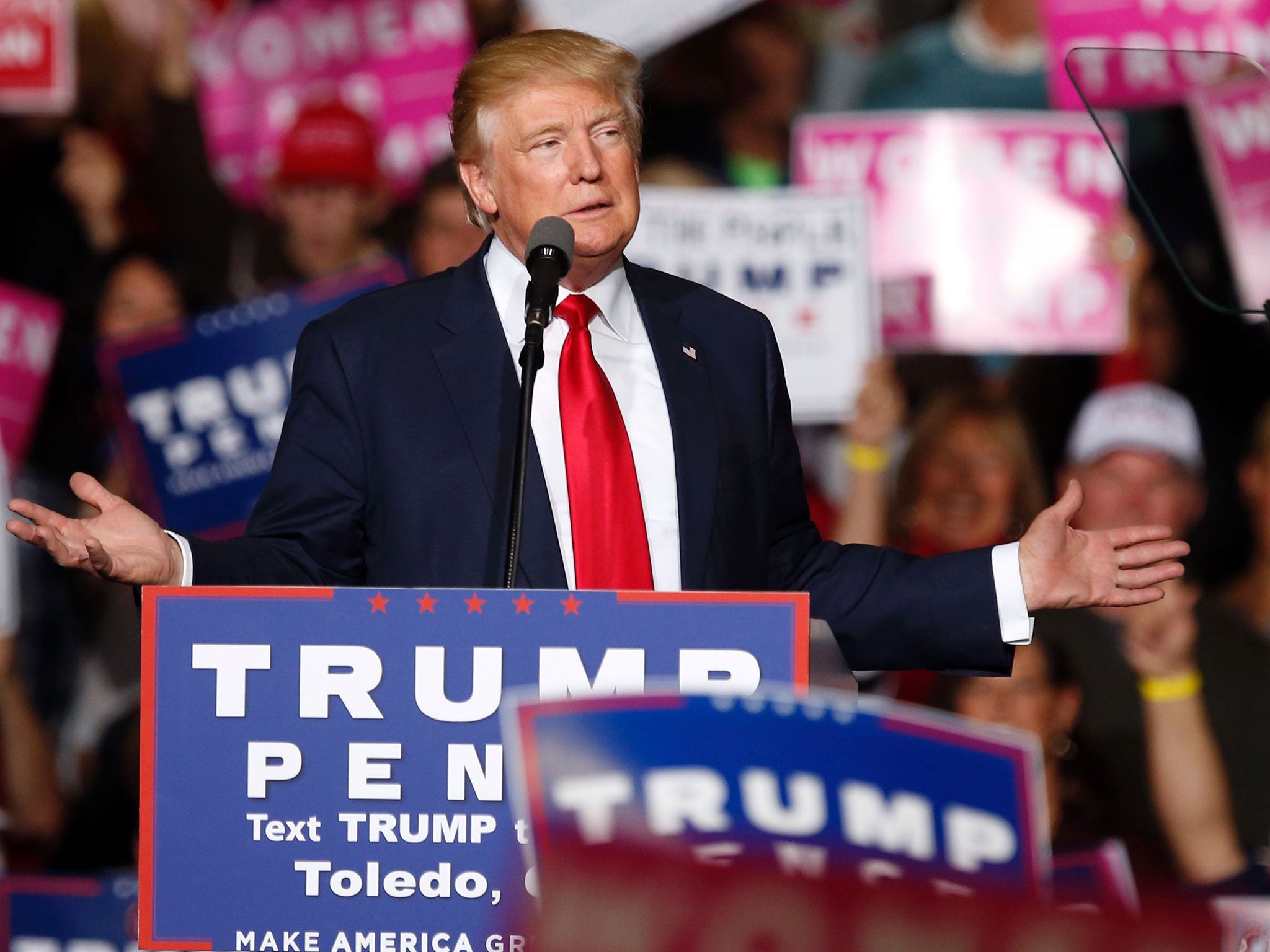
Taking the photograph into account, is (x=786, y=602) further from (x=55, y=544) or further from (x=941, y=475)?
(x=941, y=475)

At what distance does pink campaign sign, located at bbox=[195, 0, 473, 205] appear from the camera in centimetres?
474

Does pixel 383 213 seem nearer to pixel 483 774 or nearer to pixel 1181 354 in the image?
pixel 1181 354

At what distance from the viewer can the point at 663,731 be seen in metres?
1.12

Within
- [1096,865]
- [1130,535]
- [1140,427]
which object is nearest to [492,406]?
[1130,535]

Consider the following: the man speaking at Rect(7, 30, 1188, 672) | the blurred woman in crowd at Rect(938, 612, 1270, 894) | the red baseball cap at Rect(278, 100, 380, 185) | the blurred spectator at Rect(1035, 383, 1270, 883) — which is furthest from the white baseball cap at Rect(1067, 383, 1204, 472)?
the man speaking at Rect(7, 30, 1188, 672)

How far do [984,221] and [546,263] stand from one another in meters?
3.02

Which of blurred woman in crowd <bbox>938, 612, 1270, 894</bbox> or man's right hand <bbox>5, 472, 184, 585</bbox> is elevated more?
man's right hand <bbox>5, 472, 184, 585</bbox>

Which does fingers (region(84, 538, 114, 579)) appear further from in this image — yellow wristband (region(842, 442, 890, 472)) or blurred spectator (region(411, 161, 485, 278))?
yellow wristband (region(842, 442, 890, 472))

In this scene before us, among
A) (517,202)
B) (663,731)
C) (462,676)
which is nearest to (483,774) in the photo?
(462,676)

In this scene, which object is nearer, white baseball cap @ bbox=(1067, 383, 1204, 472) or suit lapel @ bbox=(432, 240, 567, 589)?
suit lapel @ bbox=(432, 240, 567, 589)

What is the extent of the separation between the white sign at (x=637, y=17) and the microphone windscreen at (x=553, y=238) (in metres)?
2.81

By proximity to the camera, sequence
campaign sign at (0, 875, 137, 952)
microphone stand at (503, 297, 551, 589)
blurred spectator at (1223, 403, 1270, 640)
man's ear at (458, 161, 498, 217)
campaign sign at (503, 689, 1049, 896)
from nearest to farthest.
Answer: campaign sign at (503, 689, 1049, 896)
microphone stand at (503, 297, 551, 589)
man's ear at (458, 161, 498, 217)
campaign sign at (0, 875, 137, 952)
blurred spectator at (1223, 403, 1270, 640)

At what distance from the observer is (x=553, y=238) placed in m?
1.80

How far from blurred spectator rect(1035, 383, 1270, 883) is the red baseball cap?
2137 millimetres
